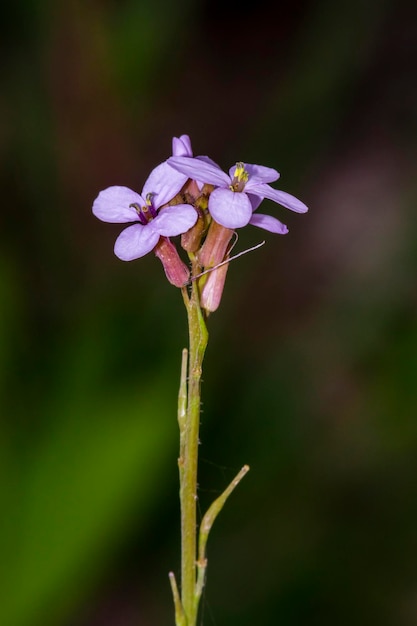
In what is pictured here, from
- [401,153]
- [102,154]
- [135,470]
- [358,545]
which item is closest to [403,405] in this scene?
[358,545]

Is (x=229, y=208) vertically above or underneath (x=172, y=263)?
above

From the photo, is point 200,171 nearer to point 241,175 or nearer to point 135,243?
point 241,175

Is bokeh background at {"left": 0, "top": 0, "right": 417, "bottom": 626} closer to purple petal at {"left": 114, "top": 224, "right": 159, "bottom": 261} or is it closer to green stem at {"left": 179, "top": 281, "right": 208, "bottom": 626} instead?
green stem at {"left": 179, "top": 281, "right": 208, "bottom": 626}

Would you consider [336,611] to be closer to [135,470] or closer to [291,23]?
[135,470]

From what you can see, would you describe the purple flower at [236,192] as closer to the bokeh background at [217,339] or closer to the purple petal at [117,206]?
the purple petal at [117,206]

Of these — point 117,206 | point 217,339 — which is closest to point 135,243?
point 117,206
